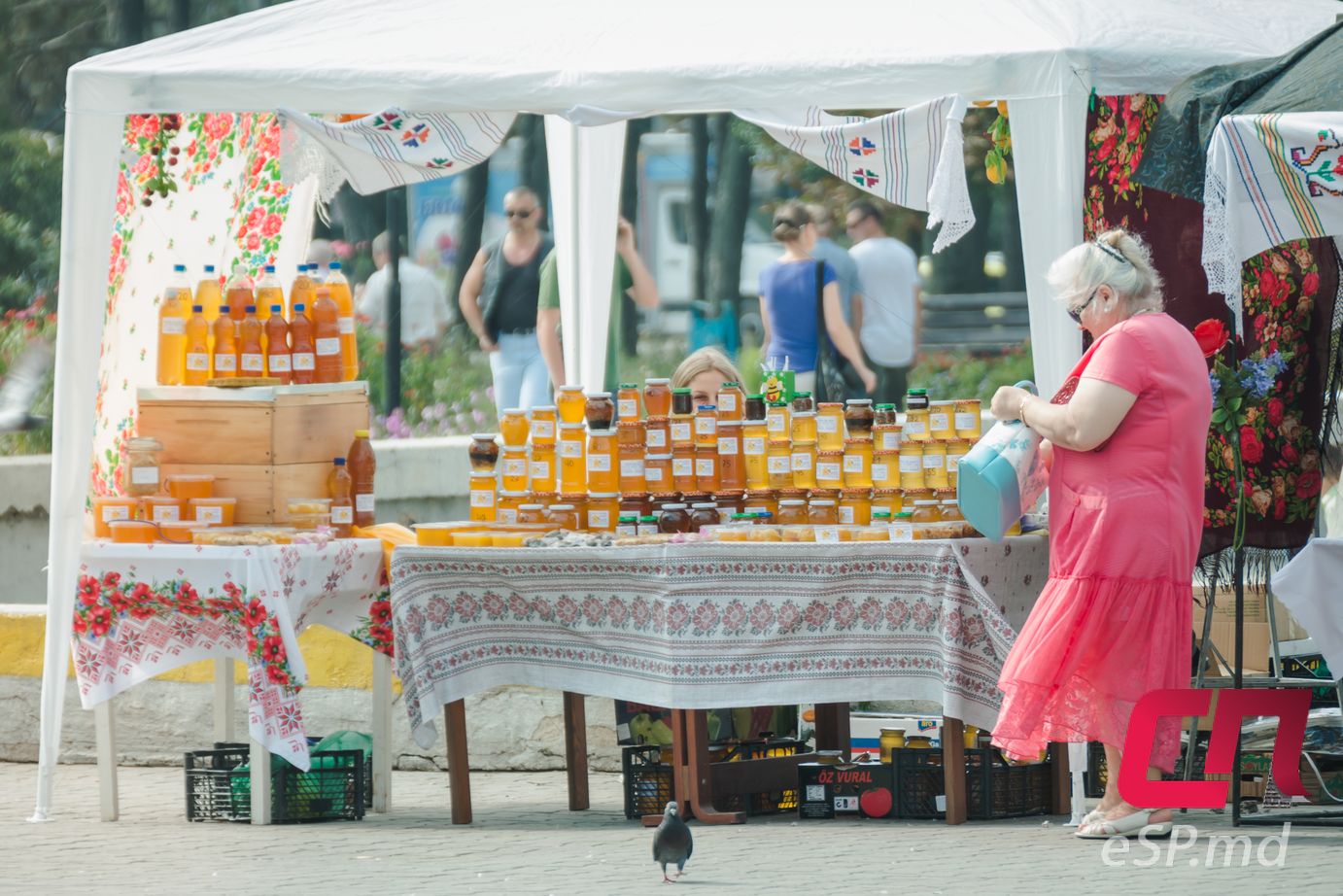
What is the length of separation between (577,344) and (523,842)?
2.72 metres

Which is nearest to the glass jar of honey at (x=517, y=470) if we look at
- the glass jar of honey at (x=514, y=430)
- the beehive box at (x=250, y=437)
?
the glass jar of honey at (x=514, y=430)

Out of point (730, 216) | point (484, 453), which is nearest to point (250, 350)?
point (484, 453)

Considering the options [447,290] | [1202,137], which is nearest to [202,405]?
[1202,137]

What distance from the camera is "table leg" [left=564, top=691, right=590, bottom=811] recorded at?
7406mm

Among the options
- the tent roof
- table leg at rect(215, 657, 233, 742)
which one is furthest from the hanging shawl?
table leg at rect(215, 657, 233, 742)

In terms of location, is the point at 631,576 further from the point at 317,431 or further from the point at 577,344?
the point at 577,344

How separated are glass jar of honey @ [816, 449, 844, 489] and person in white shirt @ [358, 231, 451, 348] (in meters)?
8.76

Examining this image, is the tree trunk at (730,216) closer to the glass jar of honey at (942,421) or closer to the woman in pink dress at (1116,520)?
the glass jar of honey at (942,421)

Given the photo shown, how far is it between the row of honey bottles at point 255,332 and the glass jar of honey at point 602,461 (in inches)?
42.1

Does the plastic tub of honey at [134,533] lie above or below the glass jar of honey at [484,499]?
below

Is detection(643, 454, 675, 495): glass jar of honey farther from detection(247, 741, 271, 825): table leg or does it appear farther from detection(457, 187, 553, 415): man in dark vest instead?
detection(457, 187, 553, 415): man in dark vest

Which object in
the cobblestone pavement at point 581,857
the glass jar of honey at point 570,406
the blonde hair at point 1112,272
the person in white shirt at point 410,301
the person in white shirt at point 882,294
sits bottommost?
the cobblestone pavement at point 581,857

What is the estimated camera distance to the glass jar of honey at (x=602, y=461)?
7.12m

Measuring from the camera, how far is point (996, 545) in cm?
677
